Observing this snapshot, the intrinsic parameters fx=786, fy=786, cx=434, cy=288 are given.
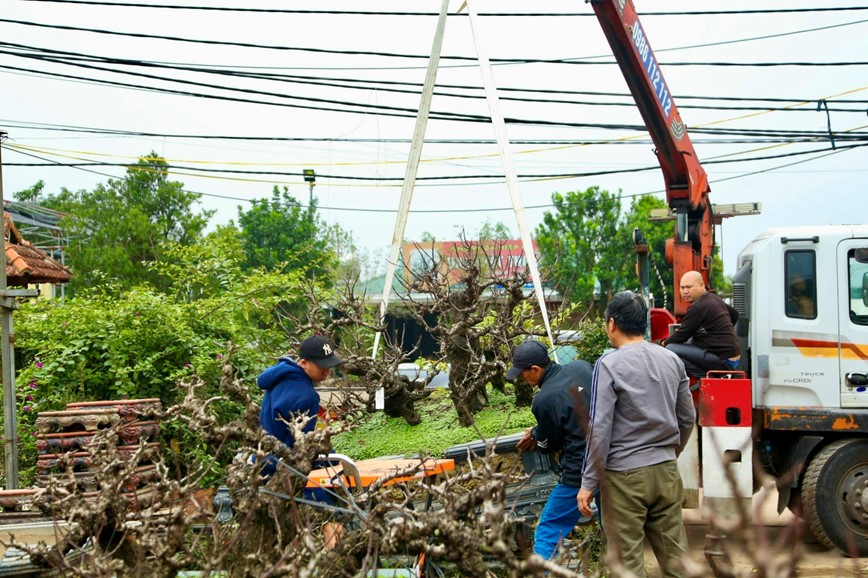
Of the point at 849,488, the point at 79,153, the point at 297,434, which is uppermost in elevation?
the point at 79,153

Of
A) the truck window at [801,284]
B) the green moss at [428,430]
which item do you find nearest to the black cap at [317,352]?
the green moss at [428,430]

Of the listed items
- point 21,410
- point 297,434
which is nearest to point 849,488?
point 297,434

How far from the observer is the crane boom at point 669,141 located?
837 cm

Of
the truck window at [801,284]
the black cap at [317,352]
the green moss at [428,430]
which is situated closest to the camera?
the black cap at [317,352]

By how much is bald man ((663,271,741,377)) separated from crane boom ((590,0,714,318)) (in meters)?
1.17

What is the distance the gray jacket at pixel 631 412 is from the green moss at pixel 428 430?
2782 mm

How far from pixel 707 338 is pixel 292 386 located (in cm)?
388

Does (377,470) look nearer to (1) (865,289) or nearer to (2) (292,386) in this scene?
(2) (292,386)

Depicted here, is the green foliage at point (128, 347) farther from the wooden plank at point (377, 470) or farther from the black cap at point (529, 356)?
the black cap at point (529, 356)

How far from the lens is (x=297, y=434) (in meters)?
3.95

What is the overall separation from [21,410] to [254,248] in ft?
92.1

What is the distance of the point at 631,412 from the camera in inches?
168

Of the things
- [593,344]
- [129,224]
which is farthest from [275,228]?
[593,344]

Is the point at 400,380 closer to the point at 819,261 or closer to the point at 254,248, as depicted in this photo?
the point at 819,261
